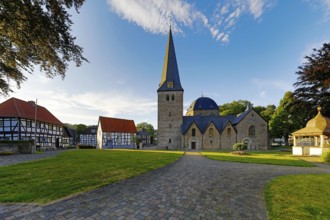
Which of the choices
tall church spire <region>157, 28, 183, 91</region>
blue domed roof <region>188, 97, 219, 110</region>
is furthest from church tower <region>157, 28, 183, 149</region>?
blue domed roof <region>188, 97, 219, 110</region>

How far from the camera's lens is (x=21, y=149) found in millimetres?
21000

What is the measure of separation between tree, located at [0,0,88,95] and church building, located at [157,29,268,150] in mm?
30329

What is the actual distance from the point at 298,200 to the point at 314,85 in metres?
27.0

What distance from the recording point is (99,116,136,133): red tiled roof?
147ft

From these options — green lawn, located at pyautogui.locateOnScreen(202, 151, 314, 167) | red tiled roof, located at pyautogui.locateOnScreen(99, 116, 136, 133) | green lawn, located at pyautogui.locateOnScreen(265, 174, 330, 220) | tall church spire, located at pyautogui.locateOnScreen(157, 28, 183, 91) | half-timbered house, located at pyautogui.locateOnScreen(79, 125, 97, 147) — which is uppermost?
tall church spire, located at pyautogui.locateOnScreen(157, 28, 183, 91)

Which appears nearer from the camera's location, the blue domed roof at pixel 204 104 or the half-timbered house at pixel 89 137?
the blue domed roof at pixel 204 104

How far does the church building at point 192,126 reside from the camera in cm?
3603

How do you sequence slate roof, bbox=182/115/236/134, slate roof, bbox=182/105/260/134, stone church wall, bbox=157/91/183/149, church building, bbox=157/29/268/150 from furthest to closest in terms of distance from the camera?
slate roof, bbox=182/115/236/134
stone church wall, bbox=157/91/183/149
slate roof, bbox=182/105/260/134
church building, bbox=157/29/268/150

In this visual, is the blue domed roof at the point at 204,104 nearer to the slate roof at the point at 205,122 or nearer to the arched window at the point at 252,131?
the slate roof at the point at 205,122

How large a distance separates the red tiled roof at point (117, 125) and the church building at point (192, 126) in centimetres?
1394

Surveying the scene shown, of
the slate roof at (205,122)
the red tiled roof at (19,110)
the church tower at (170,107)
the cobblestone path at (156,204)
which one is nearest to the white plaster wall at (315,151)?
the slate roof at (205,122)

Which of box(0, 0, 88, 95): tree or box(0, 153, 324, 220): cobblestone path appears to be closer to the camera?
box(0, 153, 324, 220): cobblestone path

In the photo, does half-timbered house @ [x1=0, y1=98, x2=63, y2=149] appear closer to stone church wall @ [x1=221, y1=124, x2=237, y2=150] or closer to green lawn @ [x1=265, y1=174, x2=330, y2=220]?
green lawn @ [x1=265, y1=174, x2=330, y2=220]

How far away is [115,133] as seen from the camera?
45656 mm
